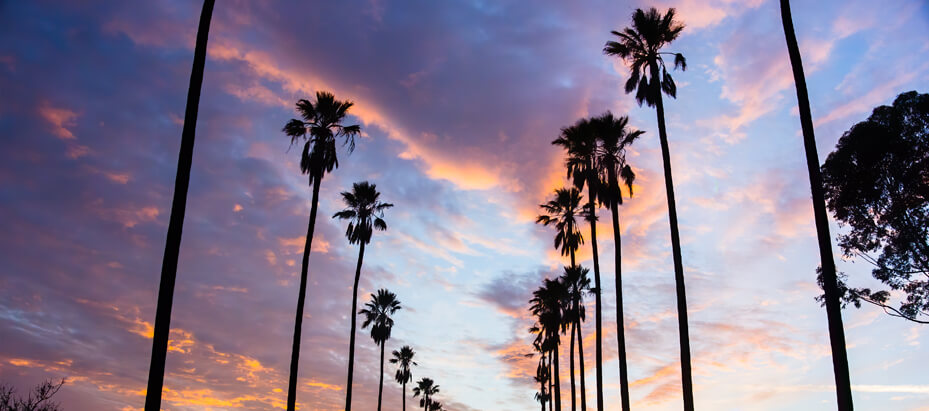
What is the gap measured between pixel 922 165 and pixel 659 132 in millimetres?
19384

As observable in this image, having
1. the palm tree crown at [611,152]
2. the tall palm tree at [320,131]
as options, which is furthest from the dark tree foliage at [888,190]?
the tall palm tree at [320,131]

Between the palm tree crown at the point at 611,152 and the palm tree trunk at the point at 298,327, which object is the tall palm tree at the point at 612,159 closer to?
the palm tree crown at the point at 611,152

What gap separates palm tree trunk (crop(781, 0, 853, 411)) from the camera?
14.9 m

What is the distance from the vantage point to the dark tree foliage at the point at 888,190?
32.7 metres

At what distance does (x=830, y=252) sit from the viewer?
1589cm

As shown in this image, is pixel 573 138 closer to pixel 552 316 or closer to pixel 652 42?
pixel 652 42

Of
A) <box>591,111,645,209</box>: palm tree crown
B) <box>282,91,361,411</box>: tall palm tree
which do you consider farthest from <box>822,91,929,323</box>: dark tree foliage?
<box>282,91,361,411</box>: tall palm tree

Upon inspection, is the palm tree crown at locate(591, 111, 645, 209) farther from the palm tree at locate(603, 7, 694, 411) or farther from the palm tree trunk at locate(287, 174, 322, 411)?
the palm tree trunk at locate(287, 174, 322, 411)

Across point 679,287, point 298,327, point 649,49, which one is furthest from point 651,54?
point 298,327

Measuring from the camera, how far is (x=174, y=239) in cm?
1383

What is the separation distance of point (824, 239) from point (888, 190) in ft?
80.5

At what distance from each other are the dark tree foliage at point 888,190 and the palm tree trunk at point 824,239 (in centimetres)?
2138

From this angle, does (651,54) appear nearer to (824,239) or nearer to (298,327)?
(824,239)

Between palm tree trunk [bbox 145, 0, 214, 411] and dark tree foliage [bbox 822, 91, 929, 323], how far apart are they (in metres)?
38.2
